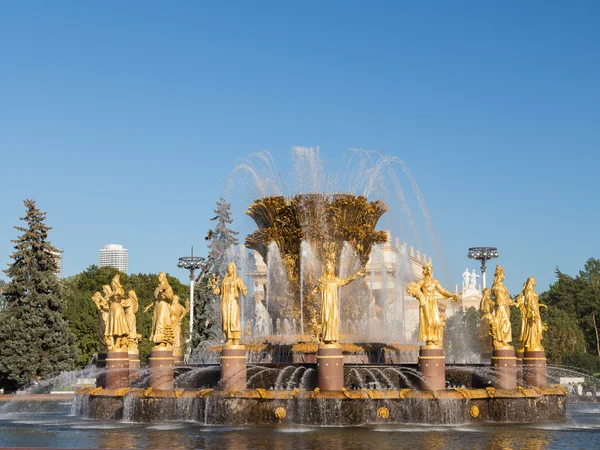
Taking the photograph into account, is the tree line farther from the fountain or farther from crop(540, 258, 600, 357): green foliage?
the fountain

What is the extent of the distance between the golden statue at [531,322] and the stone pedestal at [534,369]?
20 centimetres

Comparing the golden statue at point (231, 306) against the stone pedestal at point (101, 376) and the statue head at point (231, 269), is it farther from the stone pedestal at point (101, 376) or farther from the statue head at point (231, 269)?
the stone pedestal at point (101, 376)

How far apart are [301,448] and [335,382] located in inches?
175

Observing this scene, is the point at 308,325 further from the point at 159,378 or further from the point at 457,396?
the point at 457,396

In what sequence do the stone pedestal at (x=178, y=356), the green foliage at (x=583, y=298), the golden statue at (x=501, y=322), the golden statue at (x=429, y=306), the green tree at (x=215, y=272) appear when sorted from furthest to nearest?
Result: the green foliage at (x=583, y=298), the green tree at (x=215, y=272), the stone pedestal at (x=178, y=356), the golden statue at (x=501, y=322), the golden statue at (x=429, y=306)

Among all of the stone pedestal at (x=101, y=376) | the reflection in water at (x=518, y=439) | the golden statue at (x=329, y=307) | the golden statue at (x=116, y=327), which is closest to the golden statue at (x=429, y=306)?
the golden statue at (x=329, y=307)

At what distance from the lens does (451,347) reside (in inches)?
2088

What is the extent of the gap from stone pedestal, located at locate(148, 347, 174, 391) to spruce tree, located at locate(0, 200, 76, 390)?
20039 millimetres

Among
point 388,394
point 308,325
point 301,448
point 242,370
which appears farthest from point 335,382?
point 308,325

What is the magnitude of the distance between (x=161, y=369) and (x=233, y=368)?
3.07 m

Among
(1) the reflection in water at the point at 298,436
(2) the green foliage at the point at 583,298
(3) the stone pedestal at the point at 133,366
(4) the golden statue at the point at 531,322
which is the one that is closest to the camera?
(1) the reflection in water at the point at 298,436

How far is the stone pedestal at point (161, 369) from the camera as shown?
70.8 feet

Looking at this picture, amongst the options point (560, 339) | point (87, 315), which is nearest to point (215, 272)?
point (87, 315)

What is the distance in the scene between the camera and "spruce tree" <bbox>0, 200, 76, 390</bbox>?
39406 mm
